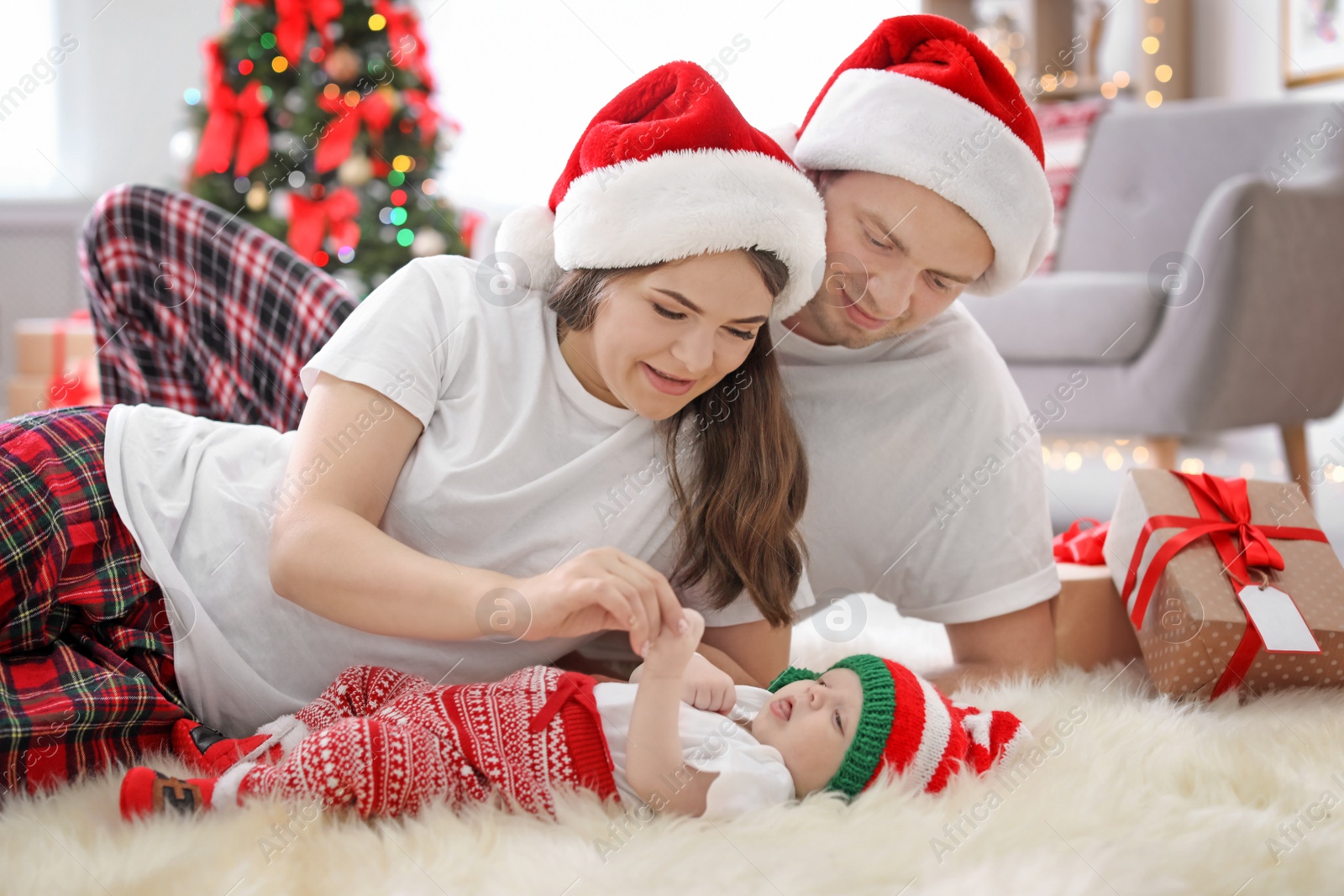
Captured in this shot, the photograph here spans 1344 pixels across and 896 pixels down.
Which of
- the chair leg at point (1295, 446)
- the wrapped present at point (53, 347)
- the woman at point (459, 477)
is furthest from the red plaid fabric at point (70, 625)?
the wrapped present at point (53, 347)

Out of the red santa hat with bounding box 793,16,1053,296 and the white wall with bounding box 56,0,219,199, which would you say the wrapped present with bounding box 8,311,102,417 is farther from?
the red santa hat with bounding box 793,16,1053,296

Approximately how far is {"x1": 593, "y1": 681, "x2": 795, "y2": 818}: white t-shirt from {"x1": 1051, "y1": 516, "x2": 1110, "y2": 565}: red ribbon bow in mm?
729

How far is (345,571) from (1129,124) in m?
2.91

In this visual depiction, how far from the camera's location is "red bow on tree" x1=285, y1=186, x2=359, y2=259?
115 inches

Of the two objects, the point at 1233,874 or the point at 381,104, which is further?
the point at 381,104

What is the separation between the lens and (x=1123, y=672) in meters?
1.31

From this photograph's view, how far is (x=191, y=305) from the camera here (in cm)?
175

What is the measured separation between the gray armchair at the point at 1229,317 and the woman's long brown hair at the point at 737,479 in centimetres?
167

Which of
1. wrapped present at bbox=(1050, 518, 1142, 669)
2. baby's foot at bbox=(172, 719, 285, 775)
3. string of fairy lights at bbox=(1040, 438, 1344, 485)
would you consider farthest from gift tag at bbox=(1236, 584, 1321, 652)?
string of fairy lights at bbox=(1040, 438, 1344, 485)

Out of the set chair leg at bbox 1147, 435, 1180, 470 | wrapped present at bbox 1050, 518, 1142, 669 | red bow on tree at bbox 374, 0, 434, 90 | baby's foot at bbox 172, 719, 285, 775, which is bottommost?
chair leg at bbox 1147, 435, 1180, 470

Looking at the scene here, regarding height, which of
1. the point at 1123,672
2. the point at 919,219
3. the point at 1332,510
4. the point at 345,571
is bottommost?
the point at 1332,510

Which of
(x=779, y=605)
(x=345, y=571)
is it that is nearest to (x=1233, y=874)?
(x=779, y=605)

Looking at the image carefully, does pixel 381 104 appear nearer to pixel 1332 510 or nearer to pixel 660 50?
pixel 660 50

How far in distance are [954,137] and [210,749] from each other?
3.15 feet
